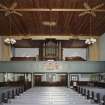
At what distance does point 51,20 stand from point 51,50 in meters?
7.64

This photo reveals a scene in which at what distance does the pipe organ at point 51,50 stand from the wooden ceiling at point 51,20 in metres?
1.90

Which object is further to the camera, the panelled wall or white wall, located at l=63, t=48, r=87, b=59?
white wall, located at l=63, t=48, r=87, b=59

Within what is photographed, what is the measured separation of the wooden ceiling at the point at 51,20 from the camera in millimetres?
14982

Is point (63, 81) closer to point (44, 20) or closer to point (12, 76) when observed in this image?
point (12, 76)

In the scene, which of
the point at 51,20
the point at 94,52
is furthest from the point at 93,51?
the point at 51,20

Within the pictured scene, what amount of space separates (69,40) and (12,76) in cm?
570

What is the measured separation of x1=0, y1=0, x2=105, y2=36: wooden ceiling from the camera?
1498 cm

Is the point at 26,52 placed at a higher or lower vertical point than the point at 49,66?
higher

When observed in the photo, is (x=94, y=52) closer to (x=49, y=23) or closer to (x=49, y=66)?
(x=49, y=66)

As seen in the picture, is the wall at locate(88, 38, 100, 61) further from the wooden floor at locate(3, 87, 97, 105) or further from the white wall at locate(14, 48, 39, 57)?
the wooden floor at locate(3, 87, 97, 105)

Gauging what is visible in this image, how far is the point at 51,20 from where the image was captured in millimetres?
19031

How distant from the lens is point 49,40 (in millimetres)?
25797

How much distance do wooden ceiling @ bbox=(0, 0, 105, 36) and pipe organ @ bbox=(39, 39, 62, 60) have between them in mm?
1904

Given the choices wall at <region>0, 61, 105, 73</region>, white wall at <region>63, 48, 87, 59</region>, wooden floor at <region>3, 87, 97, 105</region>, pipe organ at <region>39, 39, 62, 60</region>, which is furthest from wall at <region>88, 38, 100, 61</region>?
wooden floor at <region>3, 87, 97, 105</region>
